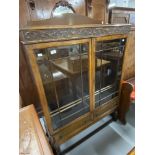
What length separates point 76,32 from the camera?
916mm

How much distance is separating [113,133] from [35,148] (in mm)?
1286

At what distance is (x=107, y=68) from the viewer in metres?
1.43

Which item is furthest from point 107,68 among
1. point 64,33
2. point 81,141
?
point 81,141

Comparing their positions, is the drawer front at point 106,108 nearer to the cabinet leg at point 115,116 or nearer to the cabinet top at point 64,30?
the cabinet leg at point 115,116

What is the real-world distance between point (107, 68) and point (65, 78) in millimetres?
564

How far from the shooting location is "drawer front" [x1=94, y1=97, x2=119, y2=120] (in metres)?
1.46

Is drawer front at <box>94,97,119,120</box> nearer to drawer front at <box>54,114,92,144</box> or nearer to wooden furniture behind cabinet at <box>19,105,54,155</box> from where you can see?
drawer front at <box>54,114,92,144</box>

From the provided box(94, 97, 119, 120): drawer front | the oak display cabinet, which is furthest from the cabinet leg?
the oak display cabinet

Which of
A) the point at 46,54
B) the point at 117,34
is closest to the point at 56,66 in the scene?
the point at 46,54

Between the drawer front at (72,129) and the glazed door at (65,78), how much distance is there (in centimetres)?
6

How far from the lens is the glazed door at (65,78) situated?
3.03 feet

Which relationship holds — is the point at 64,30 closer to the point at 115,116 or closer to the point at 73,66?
the point at 73,66

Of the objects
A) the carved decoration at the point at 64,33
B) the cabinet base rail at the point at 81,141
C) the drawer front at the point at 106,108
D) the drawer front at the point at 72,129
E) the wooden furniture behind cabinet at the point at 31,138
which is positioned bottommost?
the cabinet base rail at the point at 81,141

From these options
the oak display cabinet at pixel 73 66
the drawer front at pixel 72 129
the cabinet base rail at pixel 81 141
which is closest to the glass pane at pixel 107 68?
the oak display cabinet at pixel 73 66
